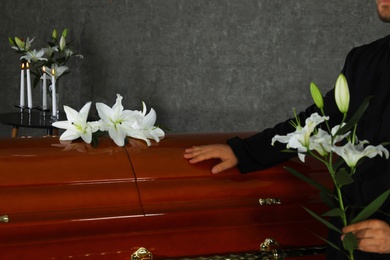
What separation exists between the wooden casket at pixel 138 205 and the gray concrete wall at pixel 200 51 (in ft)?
9.70

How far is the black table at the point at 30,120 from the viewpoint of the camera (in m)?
4.99

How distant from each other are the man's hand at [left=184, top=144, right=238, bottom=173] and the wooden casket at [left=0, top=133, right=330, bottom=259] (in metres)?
0.03

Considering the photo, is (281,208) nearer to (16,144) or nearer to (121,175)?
(121,175)

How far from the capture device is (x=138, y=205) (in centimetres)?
209

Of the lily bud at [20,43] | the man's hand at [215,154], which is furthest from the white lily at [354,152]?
the lily bud at [20,43]

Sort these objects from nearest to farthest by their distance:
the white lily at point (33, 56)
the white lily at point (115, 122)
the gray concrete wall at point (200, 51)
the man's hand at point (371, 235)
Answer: the man's hand at point (371, 235) → the white lily at point (115, 122) → the gray concrete wall at point (200, 51) → the white lily at point (33, 56)

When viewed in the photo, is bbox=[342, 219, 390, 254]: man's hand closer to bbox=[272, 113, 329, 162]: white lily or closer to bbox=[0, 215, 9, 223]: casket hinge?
bbox=[272, 113, 329, 162]: white lily

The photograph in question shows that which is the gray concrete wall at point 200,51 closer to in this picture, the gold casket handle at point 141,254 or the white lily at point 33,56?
the white lily at point 33,56

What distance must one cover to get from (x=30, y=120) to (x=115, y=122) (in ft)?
9.84

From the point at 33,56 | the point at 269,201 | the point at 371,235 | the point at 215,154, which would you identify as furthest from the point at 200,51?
the point at 371,235

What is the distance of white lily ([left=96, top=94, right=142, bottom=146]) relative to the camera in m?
2.40

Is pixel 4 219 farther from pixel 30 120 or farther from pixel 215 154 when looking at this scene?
pixel 30 120

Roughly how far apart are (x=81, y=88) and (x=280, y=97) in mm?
2452

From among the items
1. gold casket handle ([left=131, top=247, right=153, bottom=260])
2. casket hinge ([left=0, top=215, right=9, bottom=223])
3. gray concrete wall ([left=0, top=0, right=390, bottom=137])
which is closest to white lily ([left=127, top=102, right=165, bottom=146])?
gold casket handle ([left=131, top=247, right=153, bottom=260])
